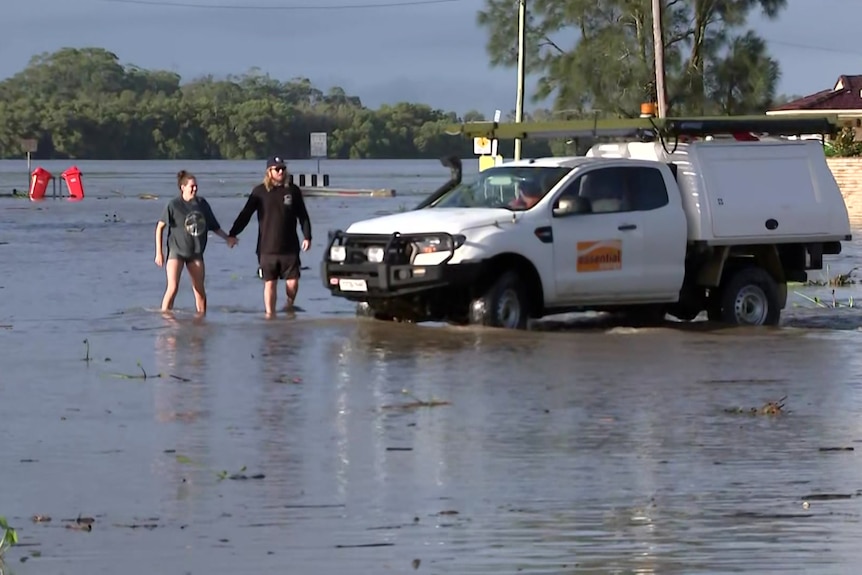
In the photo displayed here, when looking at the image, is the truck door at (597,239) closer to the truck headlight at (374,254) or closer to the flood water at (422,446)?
the flood water at (422,446)

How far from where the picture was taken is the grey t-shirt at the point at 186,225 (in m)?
17.7

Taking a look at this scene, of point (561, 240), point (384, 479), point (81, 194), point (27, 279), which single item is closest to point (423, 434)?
point (384, 479)

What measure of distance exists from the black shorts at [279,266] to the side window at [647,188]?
3.37m

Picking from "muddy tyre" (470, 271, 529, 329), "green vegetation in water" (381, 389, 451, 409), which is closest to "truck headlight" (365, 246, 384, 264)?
"muddy tyre" (470, 271, 529, 329)

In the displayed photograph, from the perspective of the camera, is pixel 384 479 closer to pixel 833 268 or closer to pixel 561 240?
pixel 561 240

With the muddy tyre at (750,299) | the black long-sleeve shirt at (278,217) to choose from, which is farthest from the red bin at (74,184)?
the muddy tyre at (750,299)

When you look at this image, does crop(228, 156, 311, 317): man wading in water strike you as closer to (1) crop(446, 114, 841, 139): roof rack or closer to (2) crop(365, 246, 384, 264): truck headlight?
(2) crop(365, 246, 384, 264): truck headlight

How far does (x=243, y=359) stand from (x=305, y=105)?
548 ft

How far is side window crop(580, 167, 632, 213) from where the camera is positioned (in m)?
16.9

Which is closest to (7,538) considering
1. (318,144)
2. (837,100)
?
(837,100)

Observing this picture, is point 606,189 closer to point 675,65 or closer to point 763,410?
point 763,410

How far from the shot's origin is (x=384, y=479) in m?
9.45

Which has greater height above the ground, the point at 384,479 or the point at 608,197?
the point at 608,197

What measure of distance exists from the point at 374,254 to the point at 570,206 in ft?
5.89
